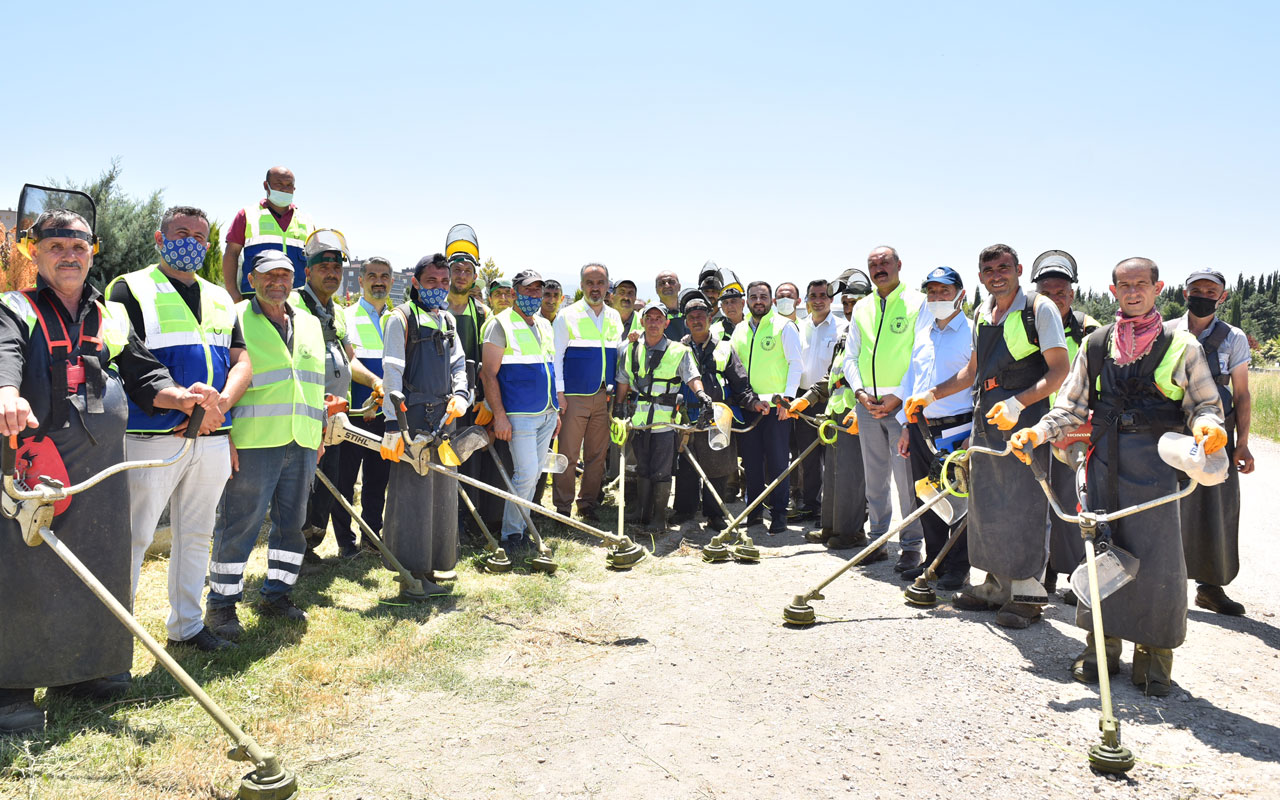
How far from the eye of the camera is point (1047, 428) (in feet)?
14.4

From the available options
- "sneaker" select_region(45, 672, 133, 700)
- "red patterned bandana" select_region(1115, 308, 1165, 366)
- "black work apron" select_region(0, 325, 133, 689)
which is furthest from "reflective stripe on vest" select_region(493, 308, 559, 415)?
"red patterned bandana" select_region(1115, 308, 1165, 366)

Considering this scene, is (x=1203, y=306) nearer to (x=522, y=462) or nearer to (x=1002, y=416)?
(x=1002, y=416)

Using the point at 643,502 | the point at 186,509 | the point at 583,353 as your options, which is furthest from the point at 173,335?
the point at 643,502

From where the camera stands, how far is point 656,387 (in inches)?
304

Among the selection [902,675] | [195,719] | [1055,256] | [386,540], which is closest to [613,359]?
[386,540]

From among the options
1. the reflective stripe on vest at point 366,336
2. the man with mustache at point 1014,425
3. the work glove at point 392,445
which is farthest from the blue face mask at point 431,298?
the man with mustache at point 1014,425

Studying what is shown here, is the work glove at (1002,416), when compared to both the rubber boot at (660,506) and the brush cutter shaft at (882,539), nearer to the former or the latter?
the brush cutter shaft at (882,539)

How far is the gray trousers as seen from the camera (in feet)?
21.6

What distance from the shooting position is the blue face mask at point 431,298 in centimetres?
583

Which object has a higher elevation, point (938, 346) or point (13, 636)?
point (938, 346)

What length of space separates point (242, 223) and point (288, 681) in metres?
3.59

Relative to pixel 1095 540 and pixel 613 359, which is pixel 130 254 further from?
pixel 1095 540

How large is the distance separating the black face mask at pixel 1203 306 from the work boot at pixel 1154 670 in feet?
8.96

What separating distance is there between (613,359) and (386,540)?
9.75 ft
